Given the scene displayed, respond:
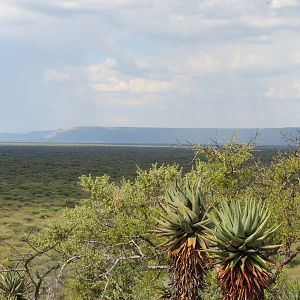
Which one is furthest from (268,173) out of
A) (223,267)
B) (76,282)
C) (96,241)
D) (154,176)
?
(223,267)

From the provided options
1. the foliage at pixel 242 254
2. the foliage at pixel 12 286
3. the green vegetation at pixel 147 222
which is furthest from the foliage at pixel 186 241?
the foliage at pixel 12 286

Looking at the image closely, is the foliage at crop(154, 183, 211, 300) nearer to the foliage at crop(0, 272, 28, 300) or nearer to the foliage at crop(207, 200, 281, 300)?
the foliage at crop(207, 200, 281, 300)

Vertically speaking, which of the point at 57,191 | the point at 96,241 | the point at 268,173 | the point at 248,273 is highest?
the point at 268,173

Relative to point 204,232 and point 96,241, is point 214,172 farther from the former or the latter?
point 204,232

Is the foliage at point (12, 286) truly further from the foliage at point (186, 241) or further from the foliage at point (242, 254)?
the foliage at point (242, 254)

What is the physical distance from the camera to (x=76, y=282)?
18.9 m

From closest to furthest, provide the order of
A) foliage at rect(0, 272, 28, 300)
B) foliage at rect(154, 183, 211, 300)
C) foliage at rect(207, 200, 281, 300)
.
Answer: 1. foliage at rect(207, 200, 281, 300)
2. foliage at rect(154, 183, 211, 300)
3. foliage at rect(0, 272, 28, 300)

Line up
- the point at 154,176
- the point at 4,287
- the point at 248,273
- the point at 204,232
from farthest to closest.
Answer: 1. the point at 154,176
2. the point at 4,287
3. the point at 204,232
4. the point at 248,273

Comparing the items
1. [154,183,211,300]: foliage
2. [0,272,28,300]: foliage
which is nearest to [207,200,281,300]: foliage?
[154,183,211,300]: foliage

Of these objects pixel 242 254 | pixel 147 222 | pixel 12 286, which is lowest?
pixel 12 286

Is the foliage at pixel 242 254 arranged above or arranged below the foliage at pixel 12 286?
above

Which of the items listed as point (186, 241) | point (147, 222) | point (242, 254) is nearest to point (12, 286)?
point (147, 222)

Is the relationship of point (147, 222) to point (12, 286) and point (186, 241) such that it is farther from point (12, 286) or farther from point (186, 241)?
point (186, 241)

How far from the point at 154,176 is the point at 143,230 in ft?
7.98
